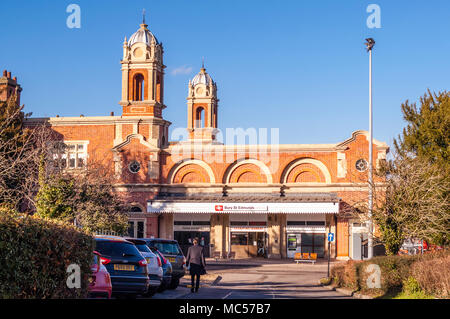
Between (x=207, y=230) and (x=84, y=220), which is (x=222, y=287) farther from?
(x=207, y=230)

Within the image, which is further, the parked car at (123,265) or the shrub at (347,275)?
the shrub at (347,275)

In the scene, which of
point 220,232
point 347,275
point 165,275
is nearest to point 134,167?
point 220,232

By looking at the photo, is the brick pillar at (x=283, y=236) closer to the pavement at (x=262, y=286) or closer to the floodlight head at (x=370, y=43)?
the pavement at (x=262, y=286)

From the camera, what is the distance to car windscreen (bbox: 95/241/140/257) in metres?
16.1

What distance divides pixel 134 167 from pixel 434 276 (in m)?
34.5

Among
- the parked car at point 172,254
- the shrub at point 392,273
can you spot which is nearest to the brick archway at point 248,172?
the parked car at point 172,254

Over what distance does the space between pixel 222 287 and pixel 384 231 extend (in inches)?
256

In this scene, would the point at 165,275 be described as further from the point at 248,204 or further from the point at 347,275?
the point at 248,204

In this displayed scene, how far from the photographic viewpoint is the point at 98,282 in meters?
14.3

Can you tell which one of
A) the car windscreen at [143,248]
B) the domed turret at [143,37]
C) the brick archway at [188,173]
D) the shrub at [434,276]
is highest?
the domed turret at [143,37]

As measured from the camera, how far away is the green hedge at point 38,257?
10.0 meters

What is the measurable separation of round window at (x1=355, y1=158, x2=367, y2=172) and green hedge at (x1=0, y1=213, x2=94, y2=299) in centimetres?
3573

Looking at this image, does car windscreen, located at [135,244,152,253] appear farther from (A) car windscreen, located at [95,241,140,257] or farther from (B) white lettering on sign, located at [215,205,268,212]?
(B) white lettering on sign, located at [215,205,268,212]

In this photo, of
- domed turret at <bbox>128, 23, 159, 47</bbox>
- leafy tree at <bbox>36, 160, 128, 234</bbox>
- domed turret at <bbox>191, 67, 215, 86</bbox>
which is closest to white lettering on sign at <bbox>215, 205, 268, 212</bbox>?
leafy tree at <bbox>36, 160, 128, 234</bbox>
